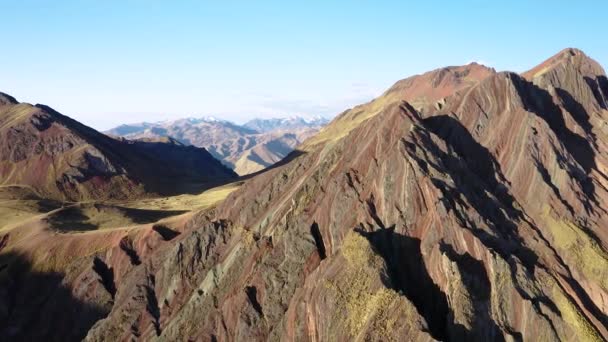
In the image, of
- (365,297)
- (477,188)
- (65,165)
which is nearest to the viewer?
(365,297)

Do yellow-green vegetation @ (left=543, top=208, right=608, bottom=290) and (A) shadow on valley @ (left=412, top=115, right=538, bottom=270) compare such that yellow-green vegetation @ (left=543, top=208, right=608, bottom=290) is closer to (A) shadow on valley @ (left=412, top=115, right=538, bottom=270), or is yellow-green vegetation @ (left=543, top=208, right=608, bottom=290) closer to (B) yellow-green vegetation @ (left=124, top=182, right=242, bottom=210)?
(A) shadow on valley @ (left=412, top=115, right=538, bottom=270)

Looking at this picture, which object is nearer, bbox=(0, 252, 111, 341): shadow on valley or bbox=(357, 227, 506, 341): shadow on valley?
bbox=(357, 227, 506, 341): shadow on valley

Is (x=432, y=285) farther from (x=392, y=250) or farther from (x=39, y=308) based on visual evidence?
(x=39, y=308)

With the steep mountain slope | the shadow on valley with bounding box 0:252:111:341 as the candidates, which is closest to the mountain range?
the shadow on valley with bounding box 0:252:111:341

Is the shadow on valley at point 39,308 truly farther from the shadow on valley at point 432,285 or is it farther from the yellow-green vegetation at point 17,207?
the shadow on valley at point 432,285

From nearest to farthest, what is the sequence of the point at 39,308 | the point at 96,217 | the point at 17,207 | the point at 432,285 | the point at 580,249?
the point at 432,285 < the point at 580,249 < the point at 39,308 < the point at 96,217 < the point at 17,207

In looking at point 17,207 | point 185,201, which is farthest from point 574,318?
point 17,207

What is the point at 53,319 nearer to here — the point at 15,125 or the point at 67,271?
the point at 67,271
